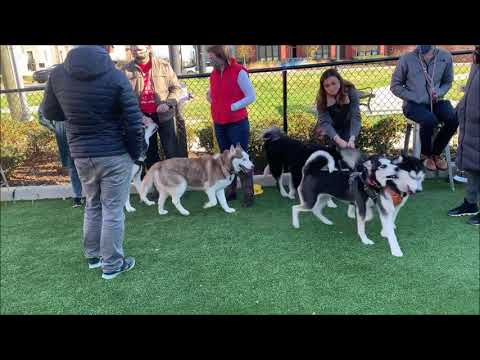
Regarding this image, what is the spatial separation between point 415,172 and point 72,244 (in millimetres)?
3348

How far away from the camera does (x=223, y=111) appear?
Answer: 4.29 meters

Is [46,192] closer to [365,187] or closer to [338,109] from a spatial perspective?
[338,109]

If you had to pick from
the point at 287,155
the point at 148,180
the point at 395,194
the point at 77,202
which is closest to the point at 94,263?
the point at 148,180

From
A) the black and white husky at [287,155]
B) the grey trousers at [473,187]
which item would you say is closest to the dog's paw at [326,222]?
the black and white husky at [287,155]

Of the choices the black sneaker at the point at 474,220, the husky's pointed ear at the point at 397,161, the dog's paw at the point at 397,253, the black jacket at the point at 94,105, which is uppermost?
the black jacket at the point at 94,105

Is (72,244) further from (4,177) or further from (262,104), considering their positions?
(262,104)

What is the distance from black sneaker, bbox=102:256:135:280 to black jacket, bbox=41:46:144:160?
1020 millimetres

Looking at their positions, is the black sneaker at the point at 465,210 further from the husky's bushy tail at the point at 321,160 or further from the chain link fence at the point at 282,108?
the chain link fence at the point at 282,108

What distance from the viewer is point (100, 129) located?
2.85 m

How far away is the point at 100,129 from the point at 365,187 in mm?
2256

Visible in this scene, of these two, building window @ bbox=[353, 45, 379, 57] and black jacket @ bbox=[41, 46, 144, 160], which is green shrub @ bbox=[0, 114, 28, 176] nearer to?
black jacket @ bbox=[41, 46, 144, 160]

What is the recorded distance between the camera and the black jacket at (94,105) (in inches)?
105
